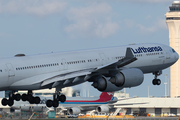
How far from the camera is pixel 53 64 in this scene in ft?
135

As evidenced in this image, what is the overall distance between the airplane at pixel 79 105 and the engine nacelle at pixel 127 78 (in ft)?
184

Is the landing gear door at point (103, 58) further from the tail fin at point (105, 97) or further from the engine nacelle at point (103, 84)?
the tail fin at point (105, 97)

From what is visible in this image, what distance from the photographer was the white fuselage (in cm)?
3909

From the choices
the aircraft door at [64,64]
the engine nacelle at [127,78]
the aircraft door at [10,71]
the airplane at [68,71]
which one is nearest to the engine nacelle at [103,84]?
the airplane at [68,71]

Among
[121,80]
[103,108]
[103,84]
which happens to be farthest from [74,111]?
[121,80]

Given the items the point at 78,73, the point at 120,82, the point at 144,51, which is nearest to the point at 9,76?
the point at 78,73

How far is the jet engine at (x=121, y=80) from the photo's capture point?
39.7 metres

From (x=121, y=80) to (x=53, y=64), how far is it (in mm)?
7051

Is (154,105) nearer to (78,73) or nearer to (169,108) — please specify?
(169,108)

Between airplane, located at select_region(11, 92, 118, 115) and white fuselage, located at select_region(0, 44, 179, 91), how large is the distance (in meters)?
50.7

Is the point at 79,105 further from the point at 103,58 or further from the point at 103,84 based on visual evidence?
the point at 103,84

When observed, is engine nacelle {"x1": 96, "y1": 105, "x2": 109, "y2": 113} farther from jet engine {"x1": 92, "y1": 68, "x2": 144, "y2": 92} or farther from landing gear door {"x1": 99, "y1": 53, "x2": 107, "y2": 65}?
jet engine {"x1": 92, "y1": 68, "x2": 144, "y2": 92}

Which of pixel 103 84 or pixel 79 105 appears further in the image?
pixel 79 105

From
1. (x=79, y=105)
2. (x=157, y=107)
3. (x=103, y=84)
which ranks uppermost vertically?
(x=103, y=84)
